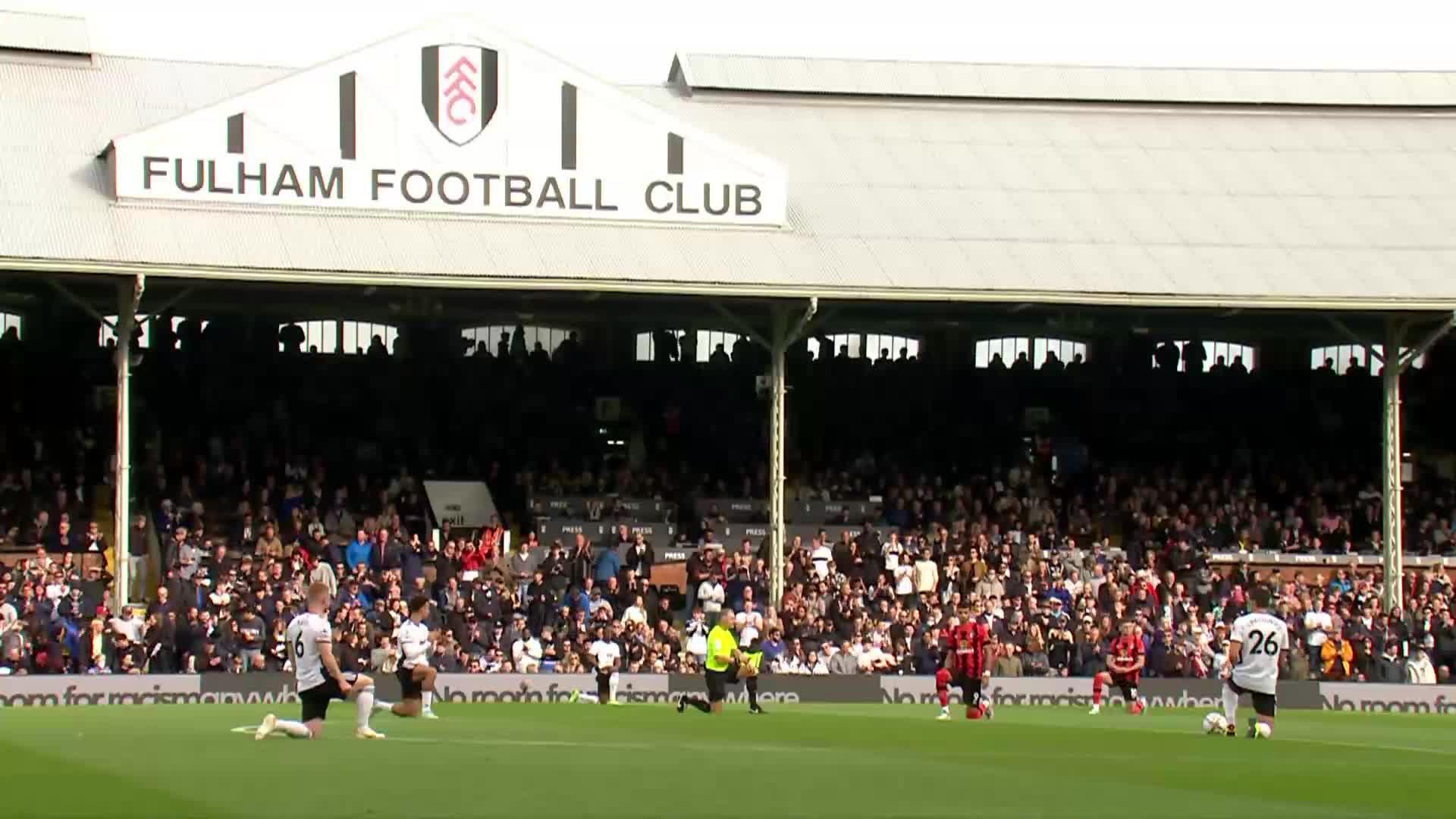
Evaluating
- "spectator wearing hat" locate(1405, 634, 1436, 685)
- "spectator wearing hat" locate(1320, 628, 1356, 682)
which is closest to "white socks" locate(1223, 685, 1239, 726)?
"spectator wearing hat" locate(1320, 628, 1356, 682)

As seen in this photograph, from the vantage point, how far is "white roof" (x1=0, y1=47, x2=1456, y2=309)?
3450 centimetres

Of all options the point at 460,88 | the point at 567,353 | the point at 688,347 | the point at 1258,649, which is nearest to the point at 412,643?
the point at 1258,649

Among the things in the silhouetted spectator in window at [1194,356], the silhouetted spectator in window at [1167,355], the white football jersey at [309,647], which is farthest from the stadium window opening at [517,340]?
the white football jersey at [309,647]

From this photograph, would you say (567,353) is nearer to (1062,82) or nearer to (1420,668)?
(1062,82)

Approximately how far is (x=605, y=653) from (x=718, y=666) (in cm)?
416

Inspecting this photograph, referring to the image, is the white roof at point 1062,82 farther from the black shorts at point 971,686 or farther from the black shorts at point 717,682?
the black shorts at point 717,682

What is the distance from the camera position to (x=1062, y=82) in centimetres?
4541

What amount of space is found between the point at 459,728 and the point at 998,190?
820 inches

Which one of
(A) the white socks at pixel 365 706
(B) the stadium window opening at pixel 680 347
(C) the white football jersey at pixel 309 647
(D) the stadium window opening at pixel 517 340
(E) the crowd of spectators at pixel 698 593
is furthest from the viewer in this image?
(B) the stadium window opening at pixel 680 347

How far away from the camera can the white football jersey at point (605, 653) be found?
30703mm

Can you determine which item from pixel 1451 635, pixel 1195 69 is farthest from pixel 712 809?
pixel 1195 69

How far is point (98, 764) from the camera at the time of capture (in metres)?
16.7

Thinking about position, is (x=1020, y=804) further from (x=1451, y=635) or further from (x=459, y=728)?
(x=1451, y=635)

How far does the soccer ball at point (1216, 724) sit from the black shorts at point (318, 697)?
941 cm
